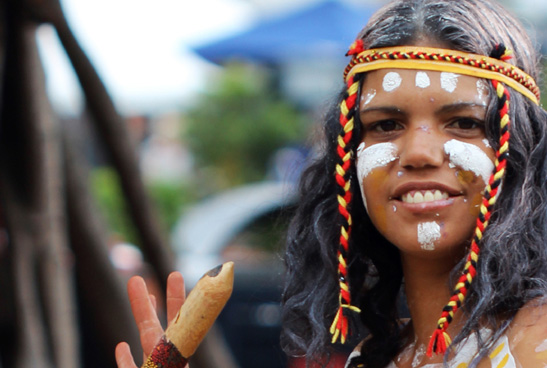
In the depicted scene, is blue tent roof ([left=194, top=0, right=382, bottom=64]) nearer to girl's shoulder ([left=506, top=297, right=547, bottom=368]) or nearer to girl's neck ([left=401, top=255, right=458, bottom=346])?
girl's neck ([left=401, top=255, right=458, bottom=346])

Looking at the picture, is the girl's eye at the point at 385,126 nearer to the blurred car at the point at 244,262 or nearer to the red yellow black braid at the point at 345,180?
the red yellow black braid at the point at 345,180

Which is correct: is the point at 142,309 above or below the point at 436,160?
below

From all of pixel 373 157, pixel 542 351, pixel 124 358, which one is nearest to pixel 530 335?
pixel 542 351

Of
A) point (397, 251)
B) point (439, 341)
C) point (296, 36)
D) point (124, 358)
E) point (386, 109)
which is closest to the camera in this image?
point (439, 341)

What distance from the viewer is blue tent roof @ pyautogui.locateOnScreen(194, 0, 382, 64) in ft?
29.5

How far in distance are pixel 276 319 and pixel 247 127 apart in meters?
7.85

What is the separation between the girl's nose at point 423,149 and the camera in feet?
6.43

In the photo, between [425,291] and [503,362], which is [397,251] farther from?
[503,362]

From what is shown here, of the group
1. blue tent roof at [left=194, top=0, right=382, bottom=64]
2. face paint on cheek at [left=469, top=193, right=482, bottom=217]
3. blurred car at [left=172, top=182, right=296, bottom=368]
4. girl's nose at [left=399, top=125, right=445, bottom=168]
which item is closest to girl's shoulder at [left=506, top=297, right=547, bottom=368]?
face paint on cheek at [left=469, top=193, right=482, bottom=217]

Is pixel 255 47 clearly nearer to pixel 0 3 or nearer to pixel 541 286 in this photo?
pixel 0 3

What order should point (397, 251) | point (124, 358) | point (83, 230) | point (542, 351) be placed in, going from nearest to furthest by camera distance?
1. point (542, 351)
2. point (124, 358)
3. point (397, 251)
4. point (83, 230)

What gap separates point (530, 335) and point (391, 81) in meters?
0.65

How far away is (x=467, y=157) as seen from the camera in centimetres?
197

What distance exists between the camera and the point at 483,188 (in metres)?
1.99
